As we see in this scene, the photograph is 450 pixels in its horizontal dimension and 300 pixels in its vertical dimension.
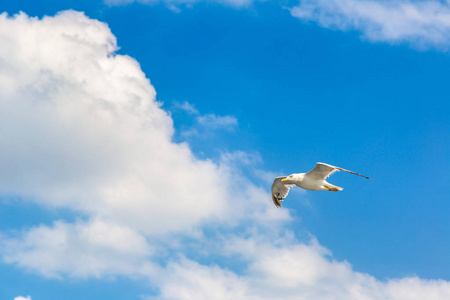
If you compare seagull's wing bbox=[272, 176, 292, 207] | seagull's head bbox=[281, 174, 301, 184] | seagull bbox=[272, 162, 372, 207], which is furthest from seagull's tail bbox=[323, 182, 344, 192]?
seagull's wing bbox=[272, 176, 292, 207]

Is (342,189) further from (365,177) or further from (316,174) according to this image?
(365,177)

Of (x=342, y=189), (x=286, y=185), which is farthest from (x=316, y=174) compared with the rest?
(x=286, y=185)

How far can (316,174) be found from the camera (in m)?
72.6

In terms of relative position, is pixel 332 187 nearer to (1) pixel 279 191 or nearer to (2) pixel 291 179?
(2) pixel 291 179

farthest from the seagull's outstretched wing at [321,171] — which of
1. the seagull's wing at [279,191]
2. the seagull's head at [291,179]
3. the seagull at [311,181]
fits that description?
the seagull's wing at [279,191]

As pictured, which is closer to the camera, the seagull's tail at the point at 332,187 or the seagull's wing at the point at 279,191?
the seagull's tail at the point at 332,187

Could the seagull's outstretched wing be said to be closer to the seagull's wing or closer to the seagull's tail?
the seagull's tail

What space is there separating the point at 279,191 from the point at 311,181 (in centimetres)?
890

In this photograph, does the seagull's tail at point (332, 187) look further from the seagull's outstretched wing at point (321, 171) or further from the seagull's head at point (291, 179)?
the seagull's head at point (291, 179)

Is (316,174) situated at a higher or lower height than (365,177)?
higher

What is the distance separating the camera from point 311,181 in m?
73.6

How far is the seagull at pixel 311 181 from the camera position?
7121cm

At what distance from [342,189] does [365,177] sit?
34.6 ft

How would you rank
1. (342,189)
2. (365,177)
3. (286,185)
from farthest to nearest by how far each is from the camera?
(286,185) < (342,189) < (365,177)
